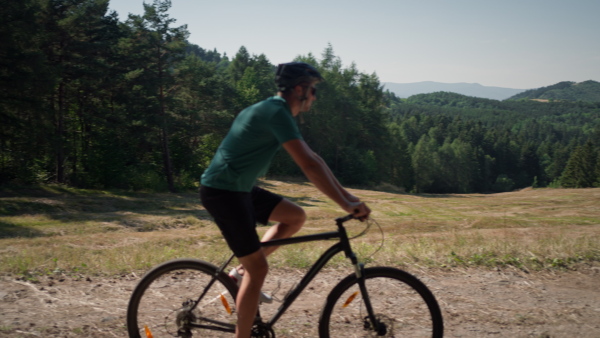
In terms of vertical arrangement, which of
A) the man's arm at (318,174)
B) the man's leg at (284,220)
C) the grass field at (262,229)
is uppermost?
the man's arm at (318,174)

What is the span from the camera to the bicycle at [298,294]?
10.8 feet

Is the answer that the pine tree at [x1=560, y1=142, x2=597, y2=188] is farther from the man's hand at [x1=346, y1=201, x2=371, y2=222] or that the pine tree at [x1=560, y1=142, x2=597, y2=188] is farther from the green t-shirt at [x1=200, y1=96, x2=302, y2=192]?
the green t-shirt at [x1=200, y1=96, x2=302, y2=192]

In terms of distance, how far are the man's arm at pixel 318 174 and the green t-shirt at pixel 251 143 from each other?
0.22 feet

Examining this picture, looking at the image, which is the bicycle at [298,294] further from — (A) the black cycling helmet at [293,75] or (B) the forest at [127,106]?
(B) the forest at [127,106]

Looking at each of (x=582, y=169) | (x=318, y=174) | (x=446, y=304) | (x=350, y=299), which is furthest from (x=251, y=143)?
(x=582, y=169)

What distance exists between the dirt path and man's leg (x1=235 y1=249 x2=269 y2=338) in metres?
0.41

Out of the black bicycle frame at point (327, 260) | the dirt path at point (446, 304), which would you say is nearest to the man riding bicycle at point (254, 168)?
the black bicycle frame at point (327, 260)

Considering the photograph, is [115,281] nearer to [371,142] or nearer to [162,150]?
[162,150]

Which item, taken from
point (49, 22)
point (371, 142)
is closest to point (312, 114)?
point (371, 142)

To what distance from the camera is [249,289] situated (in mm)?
3141

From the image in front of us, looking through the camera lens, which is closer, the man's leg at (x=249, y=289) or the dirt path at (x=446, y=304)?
the man's leg at (x=249, y=289)

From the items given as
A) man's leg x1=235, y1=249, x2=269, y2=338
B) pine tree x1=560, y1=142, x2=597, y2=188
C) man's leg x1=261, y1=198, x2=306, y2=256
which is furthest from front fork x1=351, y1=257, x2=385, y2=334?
pine tree x1=560, y1=142, x2=597, y2=188

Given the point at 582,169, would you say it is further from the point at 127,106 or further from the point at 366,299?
the point at 366,299

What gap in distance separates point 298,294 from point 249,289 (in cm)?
38
